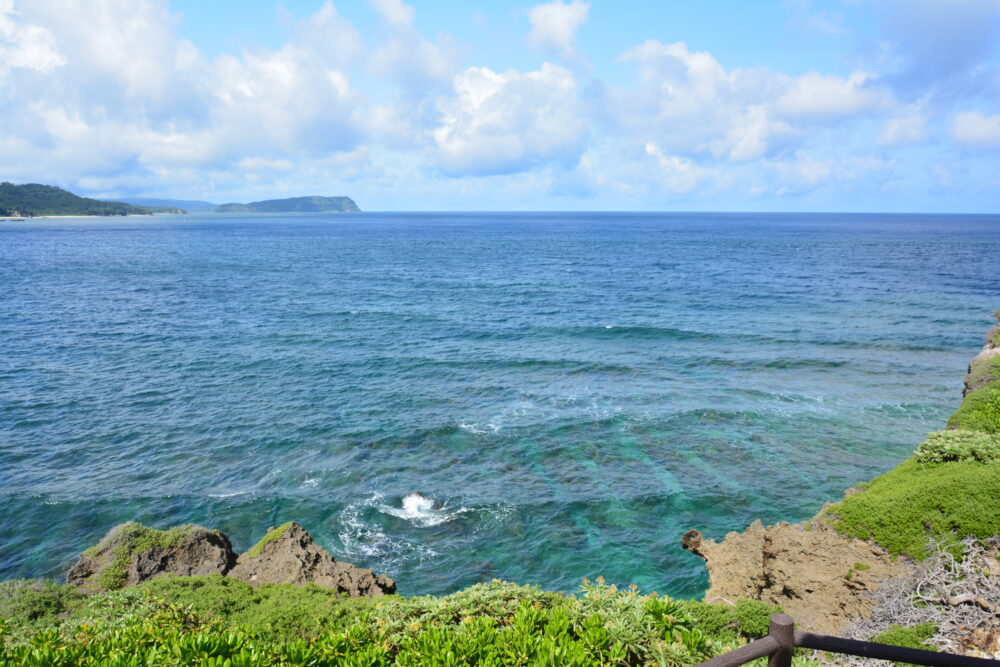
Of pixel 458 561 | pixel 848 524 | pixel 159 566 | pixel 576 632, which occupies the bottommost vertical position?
pixel 458 561

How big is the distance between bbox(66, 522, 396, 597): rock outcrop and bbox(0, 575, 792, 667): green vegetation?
106 inches

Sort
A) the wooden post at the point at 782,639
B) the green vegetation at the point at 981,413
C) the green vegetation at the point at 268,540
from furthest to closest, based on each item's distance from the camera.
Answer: the green vegetation at the point at 981,413 < the green vegetation at the point at 268,540 < the wooden post at the point at 782,639

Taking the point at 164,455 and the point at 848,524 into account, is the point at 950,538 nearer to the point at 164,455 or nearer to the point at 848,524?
the point at 848,524

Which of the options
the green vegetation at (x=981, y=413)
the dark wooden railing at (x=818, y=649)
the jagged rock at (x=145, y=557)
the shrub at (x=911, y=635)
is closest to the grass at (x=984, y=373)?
the green vegetation at (x=981, y=413)

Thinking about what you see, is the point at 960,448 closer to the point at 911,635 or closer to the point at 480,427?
the point at 911,635

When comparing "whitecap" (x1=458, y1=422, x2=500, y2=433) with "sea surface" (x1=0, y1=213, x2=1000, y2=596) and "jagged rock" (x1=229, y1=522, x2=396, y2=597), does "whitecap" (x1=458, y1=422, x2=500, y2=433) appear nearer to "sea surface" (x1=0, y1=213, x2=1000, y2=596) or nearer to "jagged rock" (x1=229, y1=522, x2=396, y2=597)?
"sea surface" (x1=0, y1=213, x2=1000, y2=596)

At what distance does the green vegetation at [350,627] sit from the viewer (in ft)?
24.4

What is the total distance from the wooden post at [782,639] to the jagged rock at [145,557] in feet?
54.9

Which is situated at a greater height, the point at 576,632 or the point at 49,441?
the point at 576,632

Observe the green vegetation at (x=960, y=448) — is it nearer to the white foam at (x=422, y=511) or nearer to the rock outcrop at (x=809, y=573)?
the rock outcrop at (x=809, y=573)

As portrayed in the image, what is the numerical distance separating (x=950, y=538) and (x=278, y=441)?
91.8 ft

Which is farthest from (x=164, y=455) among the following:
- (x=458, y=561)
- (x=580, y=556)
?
(x=580, y=556)

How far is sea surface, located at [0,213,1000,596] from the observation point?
2348 centimetres

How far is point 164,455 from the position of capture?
95.8 feet
